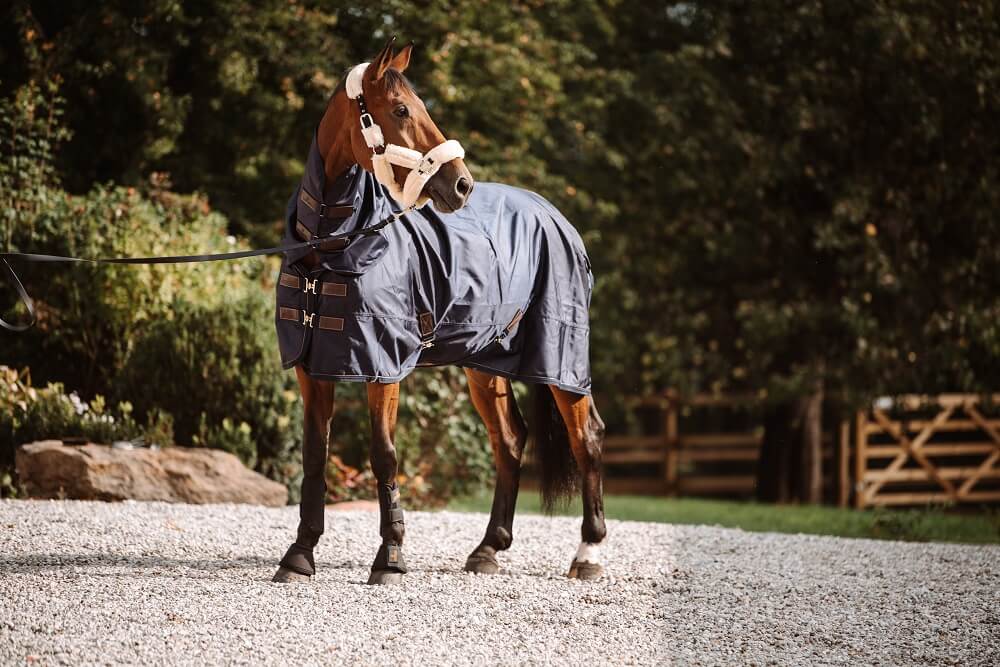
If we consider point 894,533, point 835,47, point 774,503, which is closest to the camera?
point 894,533

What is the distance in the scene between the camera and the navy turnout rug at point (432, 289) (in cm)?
448

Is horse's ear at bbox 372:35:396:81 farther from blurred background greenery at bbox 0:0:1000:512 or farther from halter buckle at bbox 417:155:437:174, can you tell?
blurred background greenery at bbox 0:0:1000:512

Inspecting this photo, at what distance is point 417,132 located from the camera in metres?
4.43

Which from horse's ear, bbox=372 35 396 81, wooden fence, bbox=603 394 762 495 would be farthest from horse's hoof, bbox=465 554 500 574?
wooden fence, bbox=603 394 762 495

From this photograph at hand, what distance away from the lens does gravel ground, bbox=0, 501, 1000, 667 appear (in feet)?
12.6

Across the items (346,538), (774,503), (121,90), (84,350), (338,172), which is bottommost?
(774,503)

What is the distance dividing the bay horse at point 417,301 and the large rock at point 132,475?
7.93 ft

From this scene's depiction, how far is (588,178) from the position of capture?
13.8 m

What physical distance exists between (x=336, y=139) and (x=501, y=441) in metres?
1.88

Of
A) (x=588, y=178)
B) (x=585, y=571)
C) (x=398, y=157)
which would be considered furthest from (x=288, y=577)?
(x=588, y=178)

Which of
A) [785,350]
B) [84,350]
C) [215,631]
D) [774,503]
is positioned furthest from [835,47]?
[215,631]

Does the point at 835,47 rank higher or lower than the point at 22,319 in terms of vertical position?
higher

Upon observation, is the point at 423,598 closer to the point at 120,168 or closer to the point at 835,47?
the point at 120,168

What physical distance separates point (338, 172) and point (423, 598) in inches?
72.4
